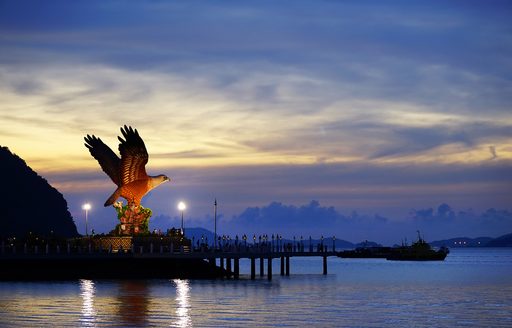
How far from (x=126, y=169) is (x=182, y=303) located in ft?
97.3

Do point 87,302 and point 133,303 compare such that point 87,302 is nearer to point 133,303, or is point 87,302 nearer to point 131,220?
point 133,303

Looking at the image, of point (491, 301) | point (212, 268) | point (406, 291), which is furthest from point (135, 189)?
point (491, 301)

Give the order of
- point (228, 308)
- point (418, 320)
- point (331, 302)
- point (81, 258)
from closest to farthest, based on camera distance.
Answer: point (418, 320), point (228, 308), point (331, 302), point (81, 258)

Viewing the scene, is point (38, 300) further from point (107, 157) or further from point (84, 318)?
point (107, 157)

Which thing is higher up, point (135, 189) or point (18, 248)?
point (135, 189)

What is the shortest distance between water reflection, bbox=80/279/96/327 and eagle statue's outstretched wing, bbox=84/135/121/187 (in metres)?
11.7

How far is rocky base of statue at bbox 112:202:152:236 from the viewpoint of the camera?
322ft

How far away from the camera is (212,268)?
4060 inches

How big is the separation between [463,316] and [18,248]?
53.2m

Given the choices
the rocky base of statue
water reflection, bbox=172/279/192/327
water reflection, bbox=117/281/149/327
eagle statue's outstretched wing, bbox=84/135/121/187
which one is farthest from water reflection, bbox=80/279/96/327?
eagle statue's outstretched wing, bbox=84/135/121/187

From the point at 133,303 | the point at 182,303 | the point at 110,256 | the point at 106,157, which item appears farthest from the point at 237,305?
the point at 106,157

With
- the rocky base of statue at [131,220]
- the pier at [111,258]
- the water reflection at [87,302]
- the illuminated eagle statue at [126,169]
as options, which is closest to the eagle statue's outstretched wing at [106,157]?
the illuminated eagle statue at [126,169]

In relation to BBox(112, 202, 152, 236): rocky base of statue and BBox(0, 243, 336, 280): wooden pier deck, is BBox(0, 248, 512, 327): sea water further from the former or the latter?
BBox(112, 202, 152, 236): rocky base of statue

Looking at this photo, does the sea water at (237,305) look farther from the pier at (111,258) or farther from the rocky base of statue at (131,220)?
the rocky base of statue at (131,220)
